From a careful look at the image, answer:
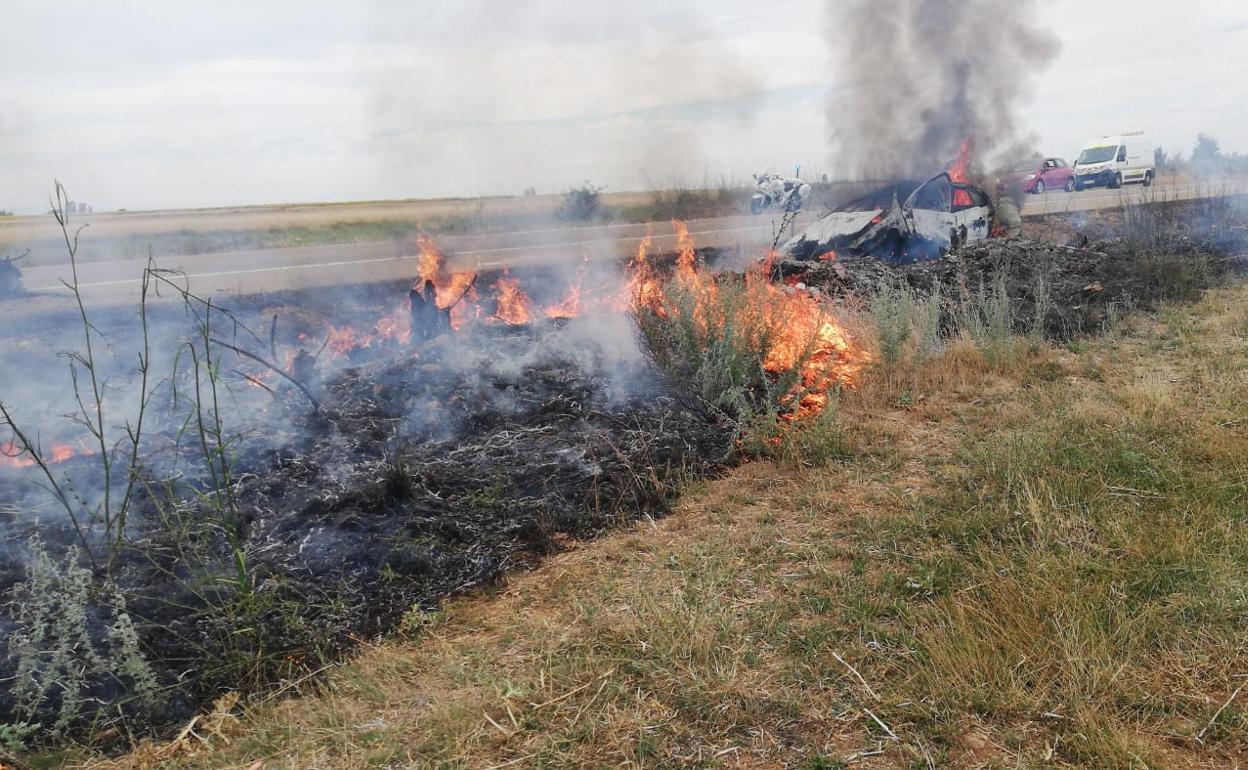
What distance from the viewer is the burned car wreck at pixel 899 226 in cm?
1166

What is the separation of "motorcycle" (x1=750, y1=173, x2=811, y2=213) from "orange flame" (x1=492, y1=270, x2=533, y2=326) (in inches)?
343

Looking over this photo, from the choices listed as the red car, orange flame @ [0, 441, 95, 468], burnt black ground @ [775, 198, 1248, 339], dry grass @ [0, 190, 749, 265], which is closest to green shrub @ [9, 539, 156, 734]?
orange flame @ [0, 441, 95, 468]

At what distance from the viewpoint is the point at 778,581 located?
363cm

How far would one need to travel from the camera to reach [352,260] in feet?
46.3

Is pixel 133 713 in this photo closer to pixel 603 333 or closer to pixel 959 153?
pixel 603 333

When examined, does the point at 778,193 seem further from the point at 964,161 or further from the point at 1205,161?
the point at 1205,161

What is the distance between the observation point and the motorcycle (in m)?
17.4

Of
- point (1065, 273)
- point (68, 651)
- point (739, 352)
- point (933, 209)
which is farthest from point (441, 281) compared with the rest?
point (1065, 273)

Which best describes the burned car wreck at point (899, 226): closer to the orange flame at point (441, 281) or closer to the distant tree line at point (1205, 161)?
the orange flame at point (441, 281)

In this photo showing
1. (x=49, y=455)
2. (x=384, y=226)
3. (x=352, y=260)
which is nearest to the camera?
(x=49, y=455)

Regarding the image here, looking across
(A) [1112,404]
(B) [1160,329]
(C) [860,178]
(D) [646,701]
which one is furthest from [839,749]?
(C) [860,178]

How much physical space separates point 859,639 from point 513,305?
6717 mm

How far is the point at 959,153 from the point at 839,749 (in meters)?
17.3

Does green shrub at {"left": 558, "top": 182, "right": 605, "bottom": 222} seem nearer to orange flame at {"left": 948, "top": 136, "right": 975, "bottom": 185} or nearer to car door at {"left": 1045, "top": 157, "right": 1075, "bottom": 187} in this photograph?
orange flame at {"left": 948, "top": 136, "right": 975, "bottom": 185}
